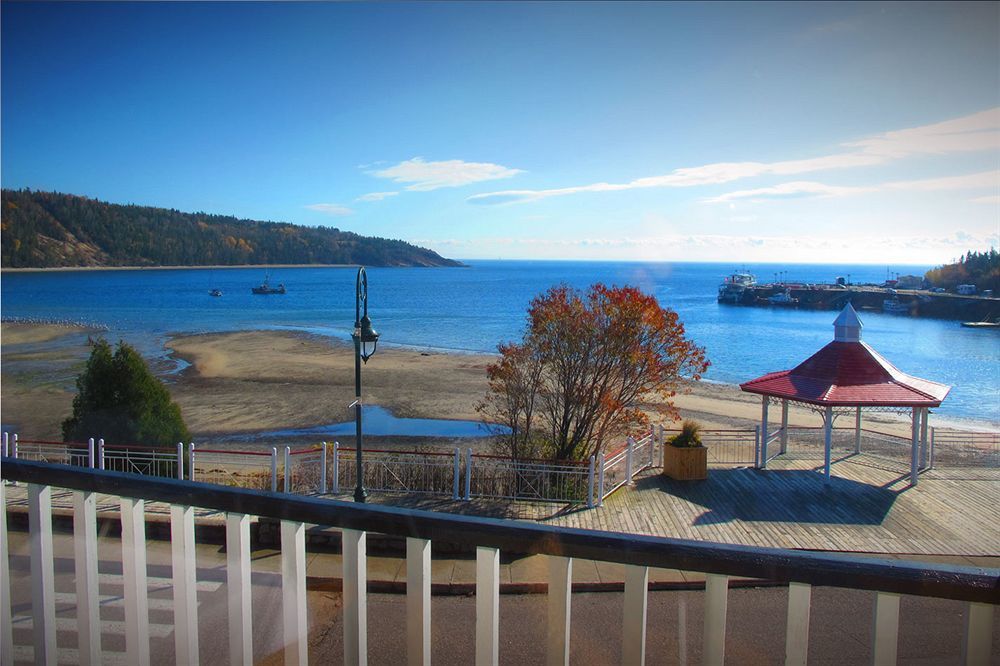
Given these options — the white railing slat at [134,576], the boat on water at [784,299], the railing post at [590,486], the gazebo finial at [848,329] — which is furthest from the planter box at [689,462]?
the boat on water at [784,299]

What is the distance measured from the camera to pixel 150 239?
12425 centimetres

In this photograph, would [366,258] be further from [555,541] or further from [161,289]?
[555,541]

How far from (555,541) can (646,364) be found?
12421 millimetres

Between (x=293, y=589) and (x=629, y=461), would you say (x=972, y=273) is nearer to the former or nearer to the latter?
(x=629, y=461)

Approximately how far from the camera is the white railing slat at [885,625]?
5.17 ft

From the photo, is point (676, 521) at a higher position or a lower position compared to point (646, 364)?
lower

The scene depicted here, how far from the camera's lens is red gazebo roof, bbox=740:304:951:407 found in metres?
12.8

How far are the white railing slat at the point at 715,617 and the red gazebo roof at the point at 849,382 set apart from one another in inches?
480

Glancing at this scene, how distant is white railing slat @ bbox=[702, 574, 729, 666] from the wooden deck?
315 inches

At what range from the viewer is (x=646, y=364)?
13727 mm

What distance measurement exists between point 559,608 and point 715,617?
0.38m

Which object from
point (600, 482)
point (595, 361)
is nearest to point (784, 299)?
point (595, 361)

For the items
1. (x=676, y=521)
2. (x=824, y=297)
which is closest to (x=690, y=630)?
(x=676, y=521)

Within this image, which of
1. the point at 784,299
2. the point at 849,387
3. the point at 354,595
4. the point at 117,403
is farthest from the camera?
the point at 784,299
